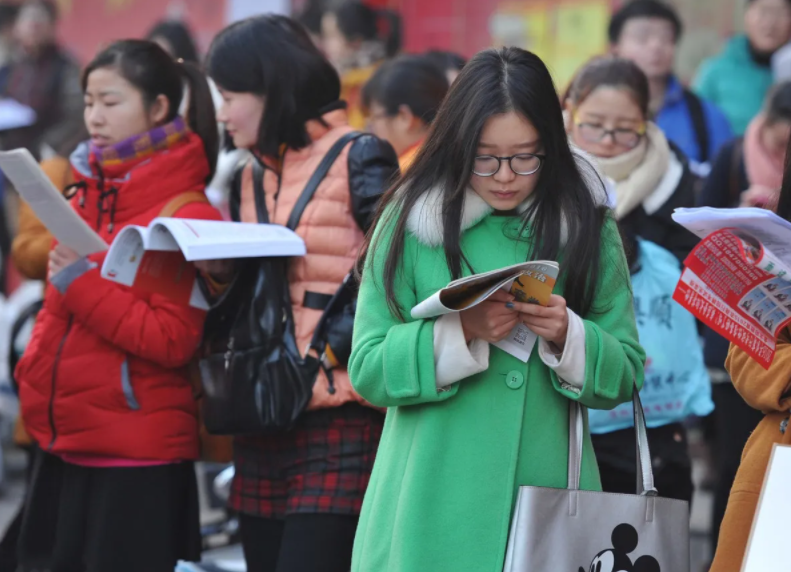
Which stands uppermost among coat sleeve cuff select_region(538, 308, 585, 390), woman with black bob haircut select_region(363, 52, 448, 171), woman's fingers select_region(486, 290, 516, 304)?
woman with black bob haircut select_region(363, 52, 448, 171)

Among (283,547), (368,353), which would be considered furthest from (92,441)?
(368,353)

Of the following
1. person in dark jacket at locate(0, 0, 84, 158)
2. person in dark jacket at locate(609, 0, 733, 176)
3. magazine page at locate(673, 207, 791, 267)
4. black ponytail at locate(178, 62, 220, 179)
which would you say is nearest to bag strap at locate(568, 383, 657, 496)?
magazine page at locate(673, 207, 791, 267)

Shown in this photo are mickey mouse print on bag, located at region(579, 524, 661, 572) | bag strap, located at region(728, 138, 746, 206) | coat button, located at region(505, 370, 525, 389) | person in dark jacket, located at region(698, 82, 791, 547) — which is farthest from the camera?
bag strap, located at region(728, 138, 746, 206)

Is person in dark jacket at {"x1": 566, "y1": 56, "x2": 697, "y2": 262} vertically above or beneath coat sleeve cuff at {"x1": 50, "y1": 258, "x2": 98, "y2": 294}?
above

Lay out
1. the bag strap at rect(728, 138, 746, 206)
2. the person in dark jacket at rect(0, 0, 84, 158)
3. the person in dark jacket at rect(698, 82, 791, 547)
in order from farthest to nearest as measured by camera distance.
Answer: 1. the person in dark jacket at rect(0, 0, 84, 158)
2. the bag strap at rect(728, 138, 746, 206)
3. the person in dark jacket at rect(698, 82, 791, 547)

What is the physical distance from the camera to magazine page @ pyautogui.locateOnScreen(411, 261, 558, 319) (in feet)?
8.93

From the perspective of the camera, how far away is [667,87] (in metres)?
6.31

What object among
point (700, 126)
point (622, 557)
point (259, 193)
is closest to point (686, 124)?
point (700, 126)

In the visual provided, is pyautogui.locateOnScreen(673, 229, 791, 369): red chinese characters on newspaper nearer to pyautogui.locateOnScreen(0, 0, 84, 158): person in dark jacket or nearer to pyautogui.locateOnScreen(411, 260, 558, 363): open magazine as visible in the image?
pyautogui.locateOnScreen(411, 260, 558, 363): open magazine

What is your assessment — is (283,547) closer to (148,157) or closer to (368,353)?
(368,353)

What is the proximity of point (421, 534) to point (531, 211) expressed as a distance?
783 millimetres

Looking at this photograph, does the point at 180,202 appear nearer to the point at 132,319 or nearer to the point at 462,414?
the point at 132,319

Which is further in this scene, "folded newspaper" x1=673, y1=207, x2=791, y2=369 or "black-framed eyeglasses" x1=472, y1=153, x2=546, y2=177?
"black-framed eyeglasses" x1=472, y1=153, x2=546, y2=177

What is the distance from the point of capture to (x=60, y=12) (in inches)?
511
